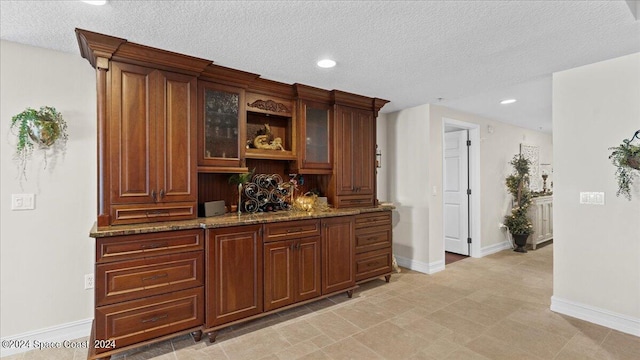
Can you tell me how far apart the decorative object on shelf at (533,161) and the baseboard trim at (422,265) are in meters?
3.26

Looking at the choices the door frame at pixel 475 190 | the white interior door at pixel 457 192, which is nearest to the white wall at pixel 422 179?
the door frame at pixel 475 190

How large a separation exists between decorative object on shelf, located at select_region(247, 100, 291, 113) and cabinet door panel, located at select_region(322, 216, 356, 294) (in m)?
1.32

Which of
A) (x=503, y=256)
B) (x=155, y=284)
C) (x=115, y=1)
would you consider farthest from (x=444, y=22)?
(x=503, y=256)

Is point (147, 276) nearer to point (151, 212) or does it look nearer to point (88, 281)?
point (151, 212)

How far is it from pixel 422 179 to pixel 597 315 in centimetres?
223

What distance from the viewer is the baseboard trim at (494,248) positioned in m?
5.03

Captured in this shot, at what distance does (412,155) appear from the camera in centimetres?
437

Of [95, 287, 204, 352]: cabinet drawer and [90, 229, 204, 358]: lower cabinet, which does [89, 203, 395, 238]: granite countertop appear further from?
[95, 287, 204, 352]: cabinet drawer

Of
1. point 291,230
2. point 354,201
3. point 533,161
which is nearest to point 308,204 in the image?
point 291,230

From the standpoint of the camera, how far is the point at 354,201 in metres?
3.77

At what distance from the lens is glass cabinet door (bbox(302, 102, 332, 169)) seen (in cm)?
342

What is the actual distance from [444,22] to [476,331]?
250 centimetres

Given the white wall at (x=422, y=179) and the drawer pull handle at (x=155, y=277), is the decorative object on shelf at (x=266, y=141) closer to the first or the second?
the drawer pull handle at (x=155, y=277)

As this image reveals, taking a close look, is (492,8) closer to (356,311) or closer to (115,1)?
(115,1)
